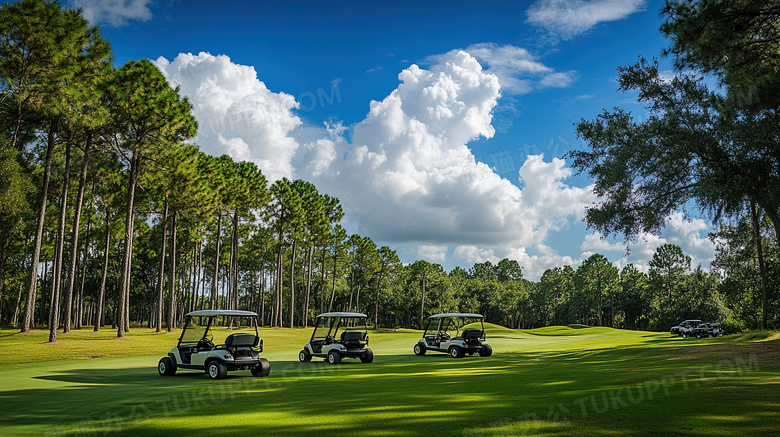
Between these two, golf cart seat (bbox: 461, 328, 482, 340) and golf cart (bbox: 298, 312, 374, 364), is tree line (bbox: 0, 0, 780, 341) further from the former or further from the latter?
golf cart (bbox: 298, 312, 374, 364)

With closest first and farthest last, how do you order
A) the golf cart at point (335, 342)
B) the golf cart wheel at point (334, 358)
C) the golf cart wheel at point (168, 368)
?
the golf cart wheel at point (168, 368) < the golf cart wheel at point (334, 358) < the golf cart at point (335, 342)

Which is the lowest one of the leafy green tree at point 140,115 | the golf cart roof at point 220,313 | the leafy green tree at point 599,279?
the golf cart roof at point 220,313

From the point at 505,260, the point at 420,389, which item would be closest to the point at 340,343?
the point at 420,389

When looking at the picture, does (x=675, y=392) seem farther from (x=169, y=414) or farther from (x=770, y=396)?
(x=169, y=414)

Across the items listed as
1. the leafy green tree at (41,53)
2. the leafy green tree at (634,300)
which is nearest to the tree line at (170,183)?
the leafy green tree at (41,53)

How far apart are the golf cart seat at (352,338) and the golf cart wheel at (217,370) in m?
6.03

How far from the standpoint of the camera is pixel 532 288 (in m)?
133

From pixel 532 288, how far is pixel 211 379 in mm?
129044

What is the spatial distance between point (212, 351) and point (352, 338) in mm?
6407

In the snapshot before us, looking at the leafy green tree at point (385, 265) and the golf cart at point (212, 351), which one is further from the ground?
the leafy green tree at point (385, 265)

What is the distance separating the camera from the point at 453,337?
23.1m

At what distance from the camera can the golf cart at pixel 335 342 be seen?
18516 mm

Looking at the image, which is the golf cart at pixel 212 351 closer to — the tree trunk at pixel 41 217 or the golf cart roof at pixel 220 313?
the golf cart roof at pixel 220 313

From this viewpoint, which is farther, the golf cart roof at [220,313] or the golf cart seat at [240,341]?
the golf cart roof at [220,313]
